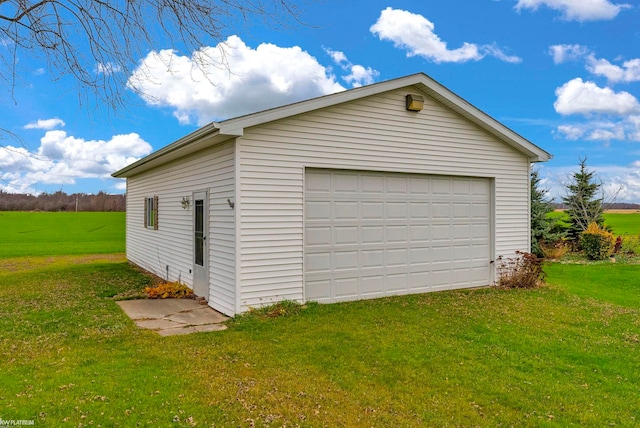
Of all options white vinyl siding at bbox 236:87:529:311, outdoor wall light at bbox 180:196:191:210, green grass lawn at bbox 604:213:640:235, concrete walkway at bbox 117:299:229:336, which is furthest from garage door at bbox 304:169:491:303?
green grass lawn at bbox 604:213:640:235

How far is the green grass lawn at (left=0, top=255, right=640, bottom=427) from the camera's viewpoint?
3.37 metres

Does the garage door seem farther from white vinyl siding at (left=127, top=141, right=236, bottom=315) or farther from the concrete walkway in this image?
the concrete walkway

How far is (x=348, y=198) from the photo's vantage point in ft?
24.9

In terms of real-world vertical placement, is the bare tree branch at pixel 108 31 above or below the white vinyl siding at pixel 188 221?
above

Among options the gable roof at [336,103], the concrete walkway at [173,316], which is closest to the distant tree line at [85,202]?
the gable roof at [336,103]

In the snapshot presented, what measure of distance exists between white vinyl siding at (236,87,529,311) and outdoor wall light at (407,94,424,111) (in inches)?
4.8

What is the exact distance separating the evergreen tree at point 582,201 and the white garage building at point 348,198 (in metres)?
10.3

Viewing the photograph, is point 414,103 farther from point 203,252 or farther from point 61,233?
point 61,233

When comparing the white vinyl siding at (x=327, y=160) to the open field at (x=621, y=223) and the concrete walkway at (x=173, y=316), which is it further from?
the open field at (x=621, y=223)

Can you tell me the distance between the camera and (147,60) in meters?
4.02

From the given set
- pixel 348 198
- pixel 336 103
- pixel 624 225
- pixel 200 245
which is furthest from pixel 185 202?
pixel 624 225

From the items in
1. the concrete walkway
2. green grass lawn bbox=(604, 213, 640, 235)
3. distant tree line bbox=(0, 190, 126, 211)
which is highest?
distant tree line bbox=(0, 190, 126, 211)

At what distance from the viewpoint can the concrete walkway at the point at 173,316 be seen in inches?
231

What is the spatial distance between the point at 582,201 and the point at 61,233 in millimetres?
32158
